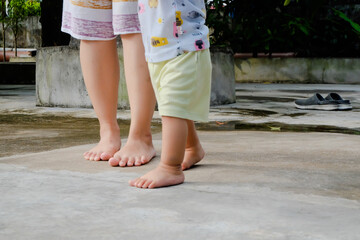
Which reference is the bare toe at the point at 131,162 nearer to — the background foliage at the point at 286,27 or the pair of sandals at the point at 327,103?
the pair of sandals at the point at 327,103

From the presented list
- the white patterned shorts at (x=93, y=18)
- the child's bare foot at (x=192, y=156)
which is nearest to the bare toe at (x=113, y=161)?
the child's bare foot at (x=192, y=156)

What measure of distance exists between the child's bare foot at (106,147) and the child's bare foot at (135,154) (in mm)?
108

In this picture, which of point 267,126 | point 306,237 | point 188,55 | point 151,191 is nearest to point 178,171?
point 151,191

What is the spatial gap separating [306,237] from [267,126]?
106 inches

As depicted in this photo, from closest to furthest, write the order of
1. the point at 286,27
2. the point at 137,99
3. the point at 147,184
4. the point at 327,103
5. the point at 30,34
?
the point at 147,184 < the point at 137,99 < the point at 327,103 < the point at 286,27 < the point at 30,34

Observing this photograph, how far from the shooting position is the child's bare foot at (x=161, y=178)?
2.18 metres

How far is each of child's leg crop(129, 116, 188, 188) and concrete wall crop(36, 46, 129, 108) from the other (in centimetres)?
340

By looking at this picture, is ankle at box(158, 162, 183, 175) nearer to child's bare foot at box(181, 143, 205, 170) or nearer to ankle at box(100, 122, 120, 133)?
child's bare foot at box(181, 143, 205, 170)

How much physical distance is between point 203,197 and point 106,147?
3.11 feet

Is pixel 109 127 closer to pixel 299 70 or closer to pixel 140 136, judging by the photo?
pixel 140 136

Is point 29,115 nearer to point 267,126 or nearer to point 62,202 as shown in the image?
point 267,126

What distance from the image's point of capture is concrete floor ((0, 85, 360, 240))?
1644mm

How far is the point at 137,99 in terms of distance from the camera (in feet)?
8.81

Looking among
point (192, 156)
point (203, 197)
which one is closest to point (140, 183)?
point (203, 197)
